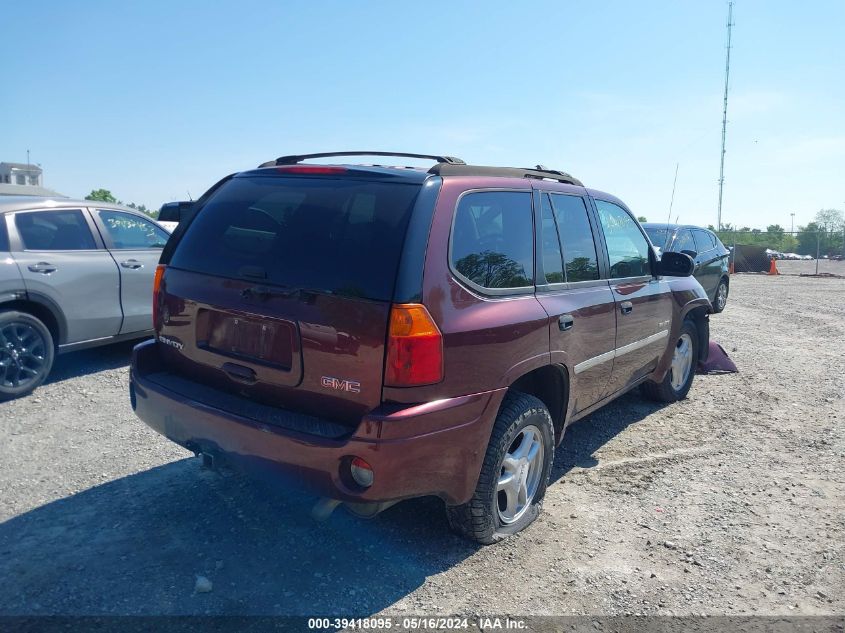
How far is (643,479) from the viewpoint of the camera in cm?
432

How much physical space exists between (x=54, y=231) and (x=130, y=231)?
2.81 ft

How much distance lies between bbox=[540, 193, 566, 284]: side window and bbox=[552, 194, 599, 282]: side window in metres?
0.07

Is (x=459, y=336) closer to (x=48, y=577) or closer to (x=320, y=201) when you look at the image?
(x=320, y=201)

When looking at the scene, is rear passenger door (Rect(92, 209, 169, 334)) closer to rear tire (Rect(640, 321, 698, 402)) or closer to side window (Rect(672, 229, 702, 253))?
rear tire (Rect(640, 321, 698, 402))

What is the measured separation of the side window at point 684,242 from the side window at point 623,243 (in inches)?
244

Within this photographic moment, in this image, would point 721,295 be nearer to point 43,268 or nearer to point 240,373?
point 43,268

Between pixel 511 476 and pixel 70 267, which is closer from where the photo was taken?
pixel 511 476

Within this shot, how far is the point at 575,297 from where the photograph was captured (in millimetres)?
3826

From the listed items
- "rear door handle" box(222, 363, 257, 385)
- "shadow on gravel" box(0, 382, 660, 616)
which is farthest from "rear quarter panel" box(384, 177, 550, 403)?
"shadow on gravel" box(0, 382, 660, 616)

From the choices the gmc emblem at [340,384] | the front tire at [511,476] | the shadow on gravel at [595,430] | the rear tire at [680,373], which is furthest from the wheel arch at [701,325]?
the gmc emblem at [340,384]

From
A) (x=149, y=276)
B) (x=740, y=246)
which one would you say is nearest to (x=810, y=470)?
(x=149, y=276)

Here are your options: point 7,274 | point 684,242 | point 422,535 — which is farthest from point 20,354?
point 684,242

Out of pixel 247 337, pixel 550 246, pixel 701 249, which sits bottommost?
pixel 247 337

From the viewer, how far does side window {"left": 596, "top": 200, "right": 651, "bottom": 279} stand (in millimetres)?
4477
